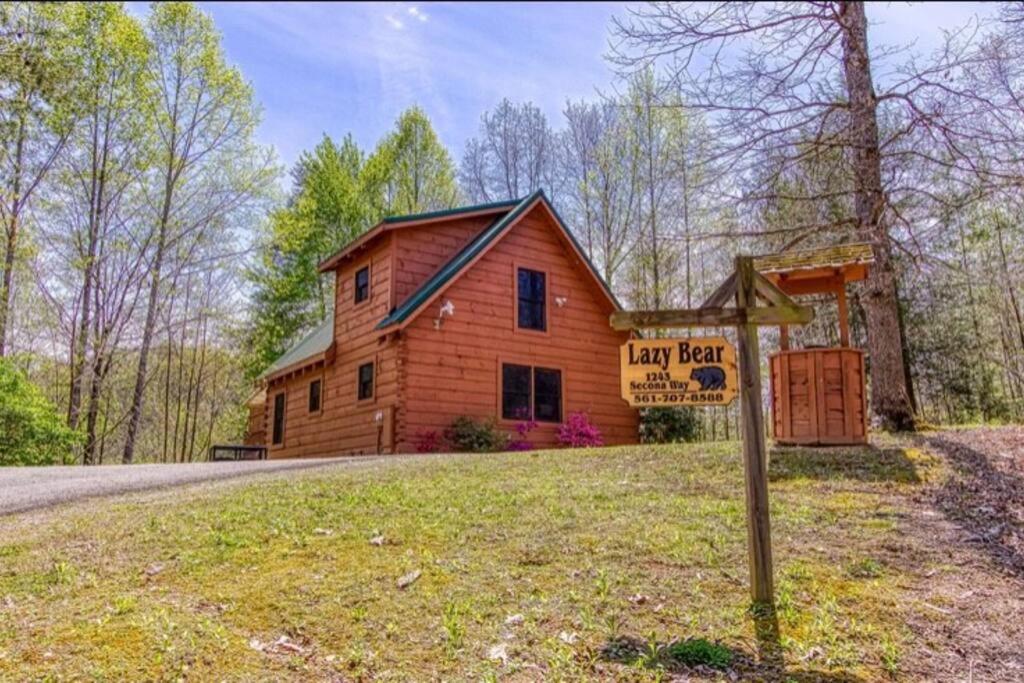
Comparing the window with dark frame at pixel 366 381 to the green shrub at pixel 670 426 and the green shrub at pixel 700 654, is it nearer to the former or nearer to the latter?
the green shrub at pixel 670 426

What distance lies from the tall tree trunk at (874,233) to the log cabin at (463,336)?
724cm

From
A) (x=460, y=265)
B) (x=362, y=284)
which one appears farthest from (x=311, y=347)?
(x=460, y=265)

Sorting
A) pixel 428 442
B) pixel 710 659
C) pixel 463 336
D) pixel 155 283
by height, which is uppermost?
pixel 155 283

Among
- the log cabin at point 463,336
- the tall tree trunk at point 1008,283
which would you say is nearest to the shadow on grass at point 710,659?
the log cabin at point 463,336

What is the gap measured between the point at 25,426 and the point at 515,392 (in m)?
10.5

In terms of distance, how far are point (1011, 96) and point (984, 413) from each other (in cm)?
959

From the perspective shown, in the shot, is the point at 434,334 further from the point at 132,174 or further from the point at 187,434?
the point at 187,434

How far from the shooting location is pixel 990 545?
17.0 feet

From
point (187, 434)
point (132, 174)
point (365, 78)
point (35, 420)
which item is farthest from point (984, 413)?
point (187, 434)

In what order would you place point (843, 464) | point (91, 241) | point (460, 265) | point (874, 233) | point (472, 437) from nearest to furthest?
point (843, 464)
point (874, 233)
point (472, 437)
point (460, 265)
point (91, 241)

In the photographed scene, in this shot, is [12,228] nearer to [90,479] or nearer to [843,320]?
[90,479]

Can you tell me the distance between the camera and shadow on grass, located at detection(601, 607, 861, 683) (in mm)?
3459

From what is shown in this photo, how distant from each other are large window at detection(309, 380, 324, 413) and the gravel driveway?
5.62 m

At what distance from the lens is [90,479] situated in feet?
32.4
